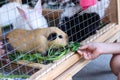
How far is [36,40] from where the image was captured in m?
1.05

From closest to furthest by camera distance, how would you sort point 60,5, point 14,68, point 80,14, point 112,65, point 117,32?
point 14,68
point 112,65
point 80,14
point 117,32
point 60,5

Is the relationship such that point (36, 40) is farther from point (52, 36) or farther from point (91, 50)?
point (91, 50)

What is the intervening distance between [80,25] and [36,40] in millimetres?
292

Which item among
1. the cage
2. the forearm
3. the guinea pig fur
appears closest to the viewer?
the cage

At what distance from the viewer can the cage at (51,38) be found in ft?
3.22

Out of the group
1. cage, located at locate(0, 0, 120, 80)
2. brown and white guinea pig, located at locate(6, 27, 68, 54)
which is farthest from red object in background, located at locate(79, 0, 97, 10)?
brown and white guinea pig, located at locate(6, 27, 68, 54)

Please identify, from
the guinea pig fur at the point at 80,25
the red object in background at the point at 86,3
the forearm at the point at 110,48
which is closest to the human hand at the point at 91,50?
the forearm at the point at 110,48

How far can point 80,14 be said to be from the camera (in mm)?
1308

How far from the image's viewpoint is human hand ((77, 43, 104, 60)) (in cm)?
106

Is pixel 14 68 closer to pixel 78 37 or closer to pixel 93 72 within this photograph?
pixel 78 37

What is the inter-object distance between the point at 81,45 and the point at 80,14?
27 cm

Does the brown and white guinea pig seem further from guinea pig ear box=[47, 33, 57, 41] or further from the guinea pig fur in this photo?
the guinea pig fur

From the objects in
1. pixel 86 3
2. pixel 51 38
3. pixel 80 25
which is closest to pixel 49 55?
pixel 51 38

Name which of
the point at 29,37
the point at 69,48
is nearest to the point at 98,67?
the point at 69,48
